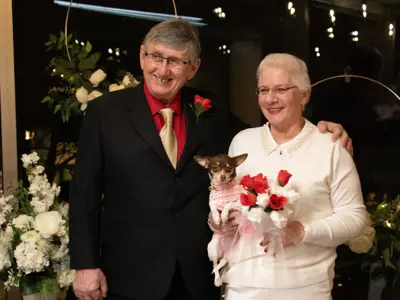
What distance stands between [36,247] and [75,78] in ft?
2.57

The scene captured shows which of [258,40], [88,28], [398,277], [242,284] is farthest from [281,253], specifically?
[88,28]

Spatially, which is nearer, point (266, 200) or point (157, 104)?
point (266, 200)

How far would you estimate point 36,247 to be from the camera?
183cm

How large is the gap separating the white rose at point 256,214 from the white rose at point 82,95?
1.12m

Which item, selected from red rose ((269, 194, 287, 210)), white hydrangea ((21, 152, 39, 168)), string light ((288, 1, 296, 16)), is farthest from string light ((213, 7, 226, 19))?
red rose ((269, 194, 287, 210))

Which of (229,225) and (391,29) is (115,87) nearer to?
(229,225)

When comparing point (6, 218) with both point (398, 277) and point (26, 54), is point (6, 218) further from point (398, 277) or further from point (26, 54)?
point (398, 277)

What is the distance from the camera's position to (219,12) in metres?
2.34

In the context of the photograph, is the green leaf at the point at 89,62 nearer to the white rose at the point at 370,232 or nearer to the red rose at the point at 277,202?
the red rose at the point at 277,202

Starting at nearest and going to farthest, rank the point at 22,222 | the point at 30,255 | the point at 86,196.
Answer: the point at 86,196
the point at 30,255
the point at 22,222

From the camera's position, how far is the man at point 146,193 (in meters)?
1.59

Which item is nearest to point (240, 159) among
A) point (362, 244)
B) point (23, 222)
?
point (362, 244)

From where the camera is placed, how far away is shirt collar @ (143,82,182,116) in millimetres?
1654

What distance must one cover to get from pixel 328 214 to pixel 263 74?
476mm
